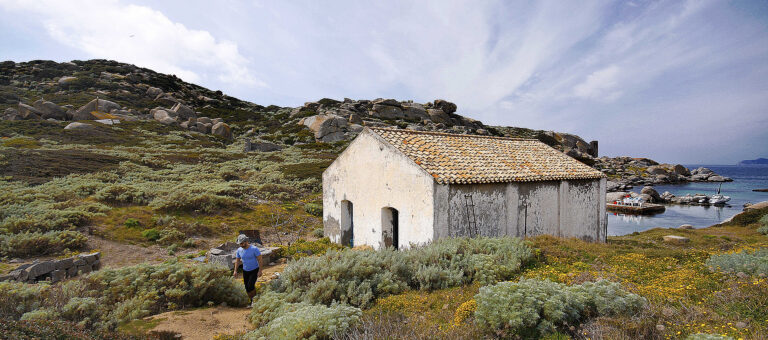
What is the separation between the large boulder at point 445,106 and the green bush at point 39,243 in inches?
3049

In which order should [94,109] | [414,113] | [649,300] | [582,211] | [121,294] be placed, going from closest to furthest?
1. [649,300]
2. [121,294]
3. [582,211]
4. [94,109]
5. [414,113]

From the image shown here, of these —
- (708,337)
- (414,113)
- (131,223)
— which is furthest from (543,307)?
(414,113)

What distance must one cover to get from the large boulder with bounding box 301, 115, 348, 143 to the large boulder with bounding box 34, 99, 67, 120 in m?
34.2

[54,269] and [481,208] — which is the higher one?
[481,208]

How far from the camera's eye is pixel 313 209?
74.6ft

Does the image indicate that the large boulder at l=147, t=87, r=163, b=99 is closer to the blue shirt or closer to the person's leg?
the blue shirt

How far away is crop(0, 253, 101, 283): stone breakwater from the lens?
967 centimetres

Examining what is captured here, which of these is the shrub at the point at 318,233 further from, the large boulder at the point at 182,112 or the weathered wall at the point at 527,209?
the large boulder at the point at 182,112

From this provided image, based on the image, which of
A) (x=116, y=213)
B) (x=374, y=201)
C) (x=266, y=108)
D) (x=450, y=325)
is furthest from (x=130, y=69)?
(x=450, y=325)

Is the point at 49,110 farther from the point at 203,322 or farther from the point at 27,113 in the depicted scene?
the point at 203,322

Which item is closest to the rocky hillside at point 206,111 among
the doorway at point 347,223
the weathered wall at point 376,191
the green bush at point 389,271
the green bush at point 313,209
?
the green bush at point 313,209

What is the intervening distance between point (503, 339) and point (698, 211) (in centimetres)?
5514

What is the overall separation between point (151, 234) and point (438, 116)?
231 ft

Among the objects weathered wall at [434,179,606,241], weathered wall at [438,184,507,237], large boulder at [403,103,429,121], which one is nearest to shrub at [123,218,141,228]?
weathered wall at [434,179,606,241]
